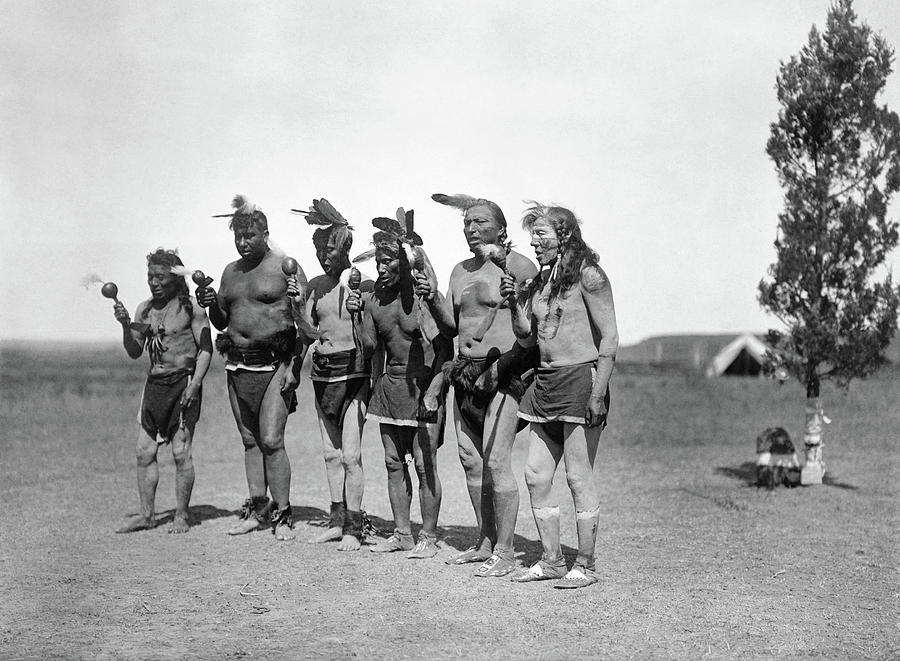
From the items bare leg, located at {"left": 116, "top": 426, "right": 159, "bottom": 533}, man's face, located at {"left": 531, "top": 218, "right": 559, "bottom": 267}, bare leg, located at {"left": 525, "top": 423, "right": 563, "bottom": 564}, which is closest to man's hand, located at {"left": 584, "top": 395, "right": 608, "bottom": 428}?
bare leg, located at {"left": 525, "top": 423, "right": 563, "bottom": 564}

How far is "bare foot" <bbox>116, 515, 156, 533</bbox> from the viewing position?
8.10 m

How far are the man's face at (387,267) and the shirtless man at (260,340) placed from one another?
1.21m

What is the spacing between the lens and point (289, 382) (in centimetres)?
780

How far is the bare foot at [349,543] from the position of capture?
7316 millimetres

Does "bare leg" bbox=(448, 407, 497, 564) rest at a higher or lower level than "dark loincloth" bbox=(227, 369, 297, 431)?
lower

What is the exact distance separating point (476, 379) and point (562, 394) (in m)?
0.66

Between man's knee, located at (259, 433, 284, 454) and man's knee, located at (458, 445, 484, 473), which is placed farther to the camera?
man's knee, located at (259, 433, 284, 454)

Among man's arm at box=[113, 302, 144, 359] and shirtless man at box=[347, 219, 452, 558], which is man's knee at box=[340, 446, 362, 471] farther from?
man's arm at box=[113, 302, 144, 359]

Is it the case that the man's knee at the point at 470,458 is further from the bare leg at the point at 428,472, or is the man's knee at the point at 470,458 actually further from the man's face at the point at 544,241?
the man's face at the point at 544,241

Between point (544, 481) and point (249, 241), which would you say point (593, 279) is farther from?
point (249, 241)

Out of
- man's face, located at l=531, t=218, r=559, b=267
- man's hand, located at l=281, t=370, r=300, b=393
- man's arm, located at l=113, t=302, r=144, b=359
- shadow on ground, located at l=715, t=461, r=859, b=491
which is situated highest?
man's face, located at l=531, t=218, r=559, b=267

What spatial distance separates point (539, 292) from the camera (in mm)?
6371

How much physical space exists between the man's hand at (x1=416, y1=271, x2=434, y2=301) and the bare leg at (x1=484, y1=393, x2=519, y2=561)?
82 cm

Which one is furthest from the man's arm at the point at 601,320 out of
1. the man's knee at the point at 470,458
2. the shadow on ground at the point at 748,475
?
the shadow on ground at the point at 748,475
